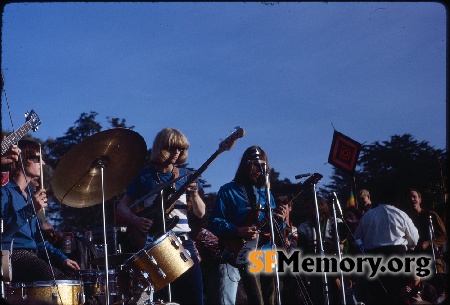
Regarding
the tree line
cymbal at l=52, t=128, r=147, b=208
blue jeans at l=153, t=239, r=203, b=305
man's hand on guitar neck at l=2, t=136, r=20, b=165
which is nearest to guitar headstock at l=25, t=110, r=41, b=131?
cymbal at l=52, t=128, r=147, b=208

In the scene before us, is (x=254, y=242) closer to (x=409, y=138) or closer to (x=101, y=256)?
(x=101, y=256)

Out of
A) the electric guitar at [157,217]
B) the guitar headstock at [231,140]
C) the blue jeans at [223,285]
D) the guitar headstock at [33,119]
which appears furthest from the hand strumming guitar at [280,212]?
the guitar headstock at [33,119]

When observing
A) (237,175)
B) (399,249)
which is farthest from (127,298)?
(399,249)

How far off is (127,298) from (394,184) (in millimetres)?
4537

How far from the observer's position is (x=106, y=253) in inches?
206

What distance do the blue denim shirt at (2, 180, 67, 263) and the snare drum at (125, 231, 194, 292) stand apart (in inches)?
33.3

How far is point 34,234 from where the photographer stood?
5602mm

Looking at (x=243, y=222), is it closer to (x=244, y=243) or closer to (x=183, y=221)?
(x=244, y=243)

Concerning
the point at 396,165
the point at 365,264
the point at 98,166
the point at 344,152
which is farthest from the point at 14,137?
the point at 396,165

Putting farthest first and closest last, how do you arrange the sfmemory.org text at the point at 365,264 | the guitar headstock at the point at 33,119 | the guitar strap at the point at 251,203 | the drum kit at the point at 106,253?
the sfmemory.org text at the point at 365,264 < the guitar strap at the point at 251,203 < the guitar headstock at the point at 33,119 < the drum kit at the point at 106,253

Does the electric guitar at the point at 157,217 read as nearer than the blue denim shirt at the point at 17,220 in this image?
No

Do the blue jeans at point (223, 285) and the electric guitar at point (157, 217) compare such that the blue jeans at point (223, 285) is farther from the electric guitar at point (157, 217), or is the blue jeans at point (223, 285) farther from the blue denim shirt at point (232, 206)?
the electric guitar at point (157, 217)

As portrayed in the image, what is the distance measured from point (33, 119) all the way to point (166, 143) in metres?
1.35

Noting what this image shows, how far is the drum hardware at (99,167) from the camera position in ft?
17.2
